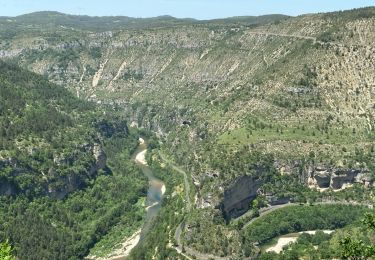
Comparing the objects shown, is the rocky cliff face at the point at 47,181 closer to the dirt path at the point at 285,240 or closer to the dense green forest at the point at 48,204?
the dense green forest at the point at 48,204

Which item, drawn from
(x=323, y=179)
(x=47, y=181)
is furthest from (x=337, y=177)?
(x=47, y=181)

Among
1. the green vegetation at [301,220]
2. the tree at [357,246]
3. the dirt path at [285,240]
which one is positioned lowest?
the dirt path at [285,240]

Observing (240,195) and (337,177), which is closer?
(240,195)

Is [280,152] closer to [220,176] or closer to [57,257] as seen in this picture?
[220,176]

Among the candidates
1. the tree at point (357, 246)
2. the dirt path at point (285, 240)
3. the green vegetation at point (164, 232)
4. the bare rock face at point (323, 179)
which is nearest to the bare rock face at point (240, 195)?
the green vegetation at point (164, 232)

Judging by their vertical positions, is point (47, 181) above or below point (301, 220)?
above

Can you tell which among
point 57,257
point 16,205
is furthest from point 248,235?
point 16,205

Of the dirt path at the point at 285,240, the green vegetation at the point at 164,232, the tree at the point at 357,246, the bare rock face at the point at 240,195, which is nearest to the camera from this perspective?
the tree at the point at 357,246

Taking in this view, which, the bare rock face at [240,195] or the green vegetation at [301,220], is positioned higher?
the bare rock face at [240,195]

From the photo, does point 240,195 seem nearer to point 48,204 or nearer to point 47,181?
point 48,204
